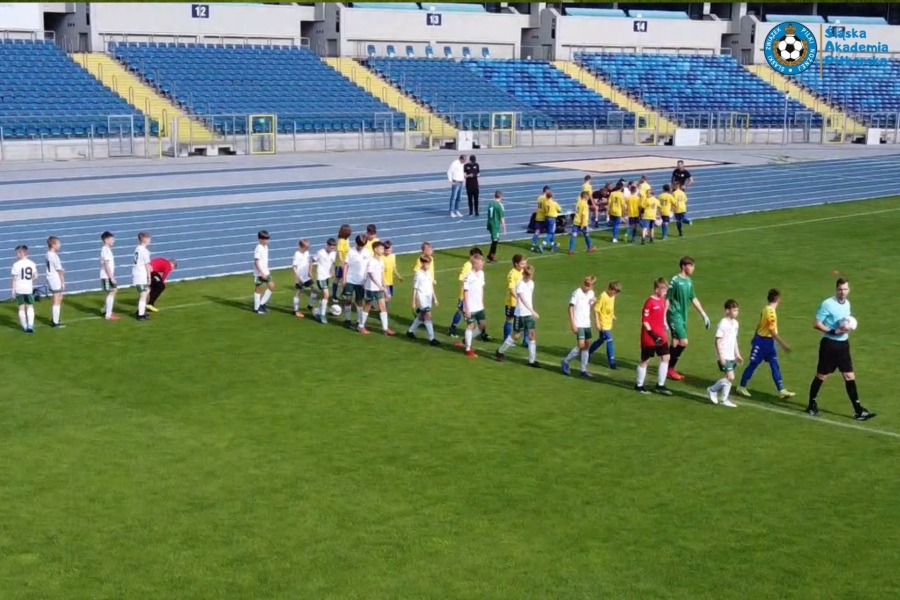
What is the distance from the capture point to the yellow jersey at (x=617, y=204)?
2842cm

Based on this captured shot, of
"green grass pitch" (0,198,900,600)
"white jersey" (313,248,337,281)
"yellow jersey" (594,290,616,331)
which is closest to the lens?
"green grass pitch" (0,198,900,600)

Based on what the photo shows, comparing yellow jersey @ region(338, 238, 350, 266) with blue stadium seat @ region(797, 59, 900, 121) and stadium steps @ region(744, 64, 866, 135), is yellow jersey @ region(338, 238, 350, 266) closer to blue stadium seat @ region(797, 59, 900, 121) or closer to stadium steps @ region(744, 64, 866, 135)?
stadium steps @ region(744, 64, 866, 135)

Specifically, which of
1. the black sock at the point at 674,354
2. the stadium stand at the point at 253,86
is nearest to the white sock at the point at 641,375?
the black sock at the point at 674,354

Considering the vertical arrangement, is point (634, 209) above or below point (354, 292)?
above

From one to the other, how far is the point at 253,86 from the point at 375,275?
36.4 meters

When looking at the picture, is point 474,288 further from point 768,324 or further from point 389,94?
point 389,94

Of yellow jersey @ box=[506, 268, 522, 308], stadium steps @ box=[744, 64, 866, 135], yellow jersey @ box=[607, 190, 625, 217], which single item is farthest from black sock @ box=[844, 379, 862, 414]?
stadium steps @ box=[744, 64, 866, 135]

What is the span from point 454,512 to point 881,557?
368cm

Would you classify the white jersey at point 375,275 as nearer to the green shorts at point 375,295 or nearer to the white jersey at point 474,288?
the green shorts at point 375,295

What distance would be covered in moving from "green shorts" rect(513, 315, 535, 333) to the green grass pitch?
20.6 inches

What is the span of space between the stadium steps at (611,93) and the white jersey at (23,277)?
157 feet

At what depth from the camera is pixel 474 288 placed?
17047 mm

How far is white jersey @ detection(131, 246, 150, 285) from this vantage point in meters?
19.3

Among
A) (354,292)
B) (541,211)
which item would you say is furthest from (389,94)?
(354,292)
